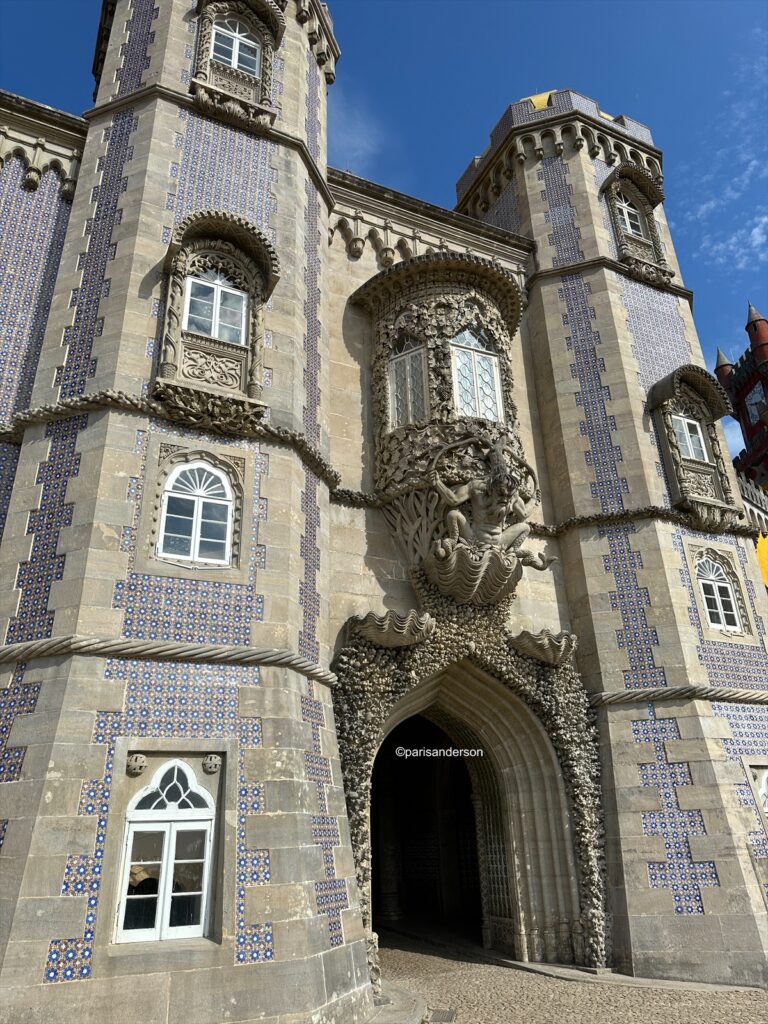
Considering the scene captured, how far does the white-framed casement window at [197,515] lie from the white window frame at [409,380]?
168 inches

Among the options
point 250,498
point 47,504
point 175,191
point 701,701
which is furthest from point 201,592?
point 701,701

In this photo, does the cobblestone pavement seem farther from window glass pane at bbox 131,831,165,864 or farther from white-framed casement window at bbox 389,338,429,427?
white-framed casement window at bbox 389,338,429,427

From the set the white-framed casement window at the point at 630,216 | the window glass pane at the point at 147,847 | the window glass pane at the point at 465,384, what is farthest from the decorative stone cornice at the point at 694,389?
the window glass pane at the point at 147,847

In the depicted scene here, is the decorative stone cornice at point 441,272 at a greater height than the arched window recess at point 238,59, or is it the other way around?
the arched window recess at point 238,59

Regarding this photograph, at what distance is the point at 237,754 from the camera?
772cm

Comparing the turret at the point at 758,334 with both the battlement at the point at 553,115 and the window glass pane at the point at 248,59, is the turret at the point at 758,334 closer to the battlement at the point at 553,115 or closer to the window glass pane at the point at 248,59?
the battlement at the point at 553,115

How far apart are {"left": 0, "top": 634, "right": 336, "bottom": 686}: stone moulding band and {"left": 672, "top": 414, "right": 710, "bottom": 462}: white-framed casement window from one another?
29.9 feet

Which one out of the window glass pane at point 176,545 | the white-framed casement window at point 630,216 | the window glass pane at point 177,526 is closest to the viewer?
the window glass pane at point 176,545

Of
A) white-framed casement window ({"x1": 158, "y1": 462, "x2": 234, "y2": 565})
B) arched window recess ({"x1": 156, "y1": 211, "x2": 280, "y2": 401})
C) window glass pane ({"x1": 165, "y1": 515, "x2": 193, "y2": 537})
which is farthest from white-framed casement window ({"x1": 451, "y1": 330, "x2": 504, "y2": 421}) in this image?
window glass pane ({"x1": 165, "y1": 515, "x2": 193, "y2": 537})

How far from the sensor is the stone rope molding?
29.8ft

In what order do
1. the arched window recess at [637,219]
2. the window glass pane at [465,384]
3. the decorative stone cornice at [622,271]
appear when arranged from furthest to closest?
the arched window recess at [637,219] → the decorative stone cornice at [622,271] → the window glass pane at [465,384]

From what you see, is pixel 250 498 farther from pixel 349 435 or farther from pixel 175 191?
pixel 175 191

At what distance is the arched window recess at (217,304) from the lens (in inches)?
387

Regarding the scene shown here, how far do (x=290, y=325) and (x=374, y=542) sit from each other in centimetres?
371
